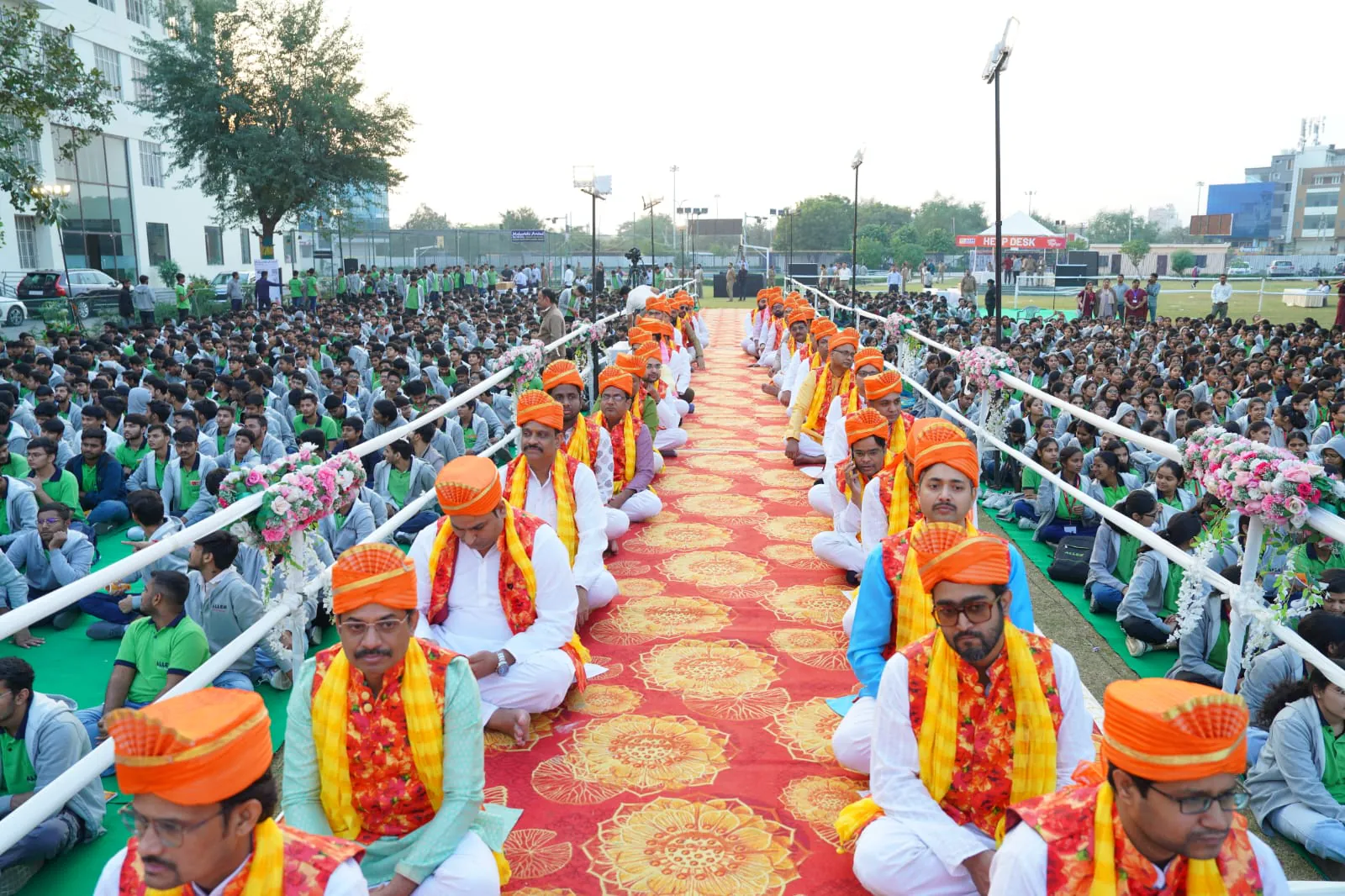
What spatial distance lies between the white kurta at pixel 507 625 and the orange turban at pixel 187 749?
2044mm

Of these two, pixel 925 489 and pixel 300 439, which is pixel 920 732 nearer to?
pixel 925 489

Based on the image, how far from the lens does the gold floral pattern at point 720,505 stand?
7.52 m

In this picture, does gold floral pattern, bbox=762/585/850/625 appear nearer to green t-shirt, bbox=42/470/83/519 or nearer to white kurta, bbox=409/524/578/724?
white kurta, bbox=409/524/578/724

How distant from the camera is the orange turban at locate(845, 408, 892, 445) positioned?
5.08m

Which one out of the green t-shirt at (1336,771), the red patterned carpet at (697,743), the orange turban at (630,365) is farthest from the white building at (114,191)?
the green t-shirt at (1336,771)

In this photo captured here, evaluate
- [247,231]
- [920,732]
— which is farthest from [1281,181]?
[920,732]

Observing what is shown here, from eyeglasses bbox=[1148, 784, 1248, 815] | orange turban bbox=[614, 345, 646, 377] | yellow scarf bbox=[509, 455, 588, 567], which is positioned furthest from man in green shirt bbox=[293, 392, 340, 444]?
eyeglasses bbox=[1148, 784, 1248, 815]

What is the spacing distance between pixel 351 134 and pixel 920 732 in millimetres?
28426

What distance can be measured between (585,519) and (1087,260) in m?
43.9

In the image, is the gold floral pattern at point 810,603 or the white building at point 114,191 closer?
the gold floral pattern at point 810,603

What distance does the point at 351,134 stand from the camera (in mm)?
27844

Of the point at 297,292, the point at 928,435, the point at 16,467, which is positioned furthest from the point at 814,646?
the point at 297,292

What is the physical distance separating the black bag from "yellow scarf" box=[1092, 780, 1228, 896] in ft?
14.4

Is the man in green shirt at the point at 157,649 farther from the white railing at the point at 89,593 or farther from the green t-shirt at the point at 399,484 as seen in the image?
the green t-shirt at the point at 399,484
